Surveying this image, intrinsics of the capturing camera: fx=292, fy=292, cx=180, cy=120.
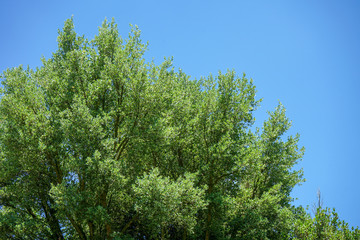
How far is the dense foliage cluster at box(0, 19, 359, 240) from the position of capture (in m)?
17.6

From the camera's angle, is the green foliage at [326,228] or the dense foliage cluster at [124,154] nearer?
the green foliage at [326,228]

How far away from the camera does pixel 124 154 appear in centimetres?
2392

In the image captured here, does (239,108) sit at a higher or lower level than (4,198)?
higher

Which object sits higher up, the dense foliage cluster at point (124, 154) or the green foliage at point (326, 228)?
the dense foliage cluster at point (124, 154)

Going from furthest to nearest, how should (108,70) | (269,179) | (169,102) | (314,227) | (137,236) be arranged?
(269,179) → (137,236) → (169,102) → (108,70) → (314,227)

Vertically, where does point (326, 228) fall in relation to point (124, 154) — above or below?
below

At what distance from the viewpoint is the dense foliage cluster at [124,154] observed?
17562 millimetres

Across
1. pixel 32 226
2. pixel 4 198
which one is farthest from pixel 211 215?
pixel 4 198

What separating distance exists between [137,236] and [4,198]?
425 inches

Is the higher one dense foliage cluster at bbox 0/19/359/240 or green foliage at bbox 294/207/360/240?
dense foliage cluster at bbox 0/19/359/240

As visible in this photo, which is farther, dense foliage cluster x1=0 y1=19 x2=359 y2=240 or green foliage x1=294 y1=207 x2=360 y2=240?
dense foliage cluster x1=0 y1=19 x2=359 y2=240

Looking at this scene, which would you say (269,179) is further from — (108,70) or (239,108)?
(108,70)

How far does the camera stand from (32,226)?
19078 mm

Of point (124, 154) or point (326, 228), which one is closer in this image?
point (326, 228)
